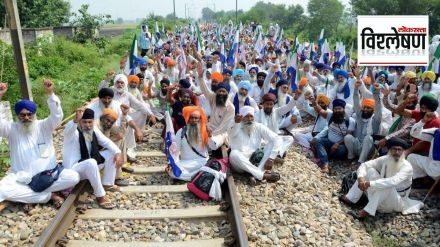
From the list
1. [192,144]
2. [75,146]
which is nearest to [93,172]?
[75,146]

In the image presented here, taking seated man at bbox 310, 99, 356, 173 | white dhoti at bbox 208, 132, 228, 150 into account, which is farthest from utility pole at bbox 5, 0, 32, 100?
seated man at bbox 310, 99, 356, 173

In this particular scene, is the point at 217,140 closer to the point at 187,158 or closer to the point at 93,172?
the point at 187,158

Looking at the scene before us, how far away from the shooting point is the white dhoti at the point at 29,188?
5.12 m

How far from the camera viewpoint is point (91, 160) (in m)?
5.47

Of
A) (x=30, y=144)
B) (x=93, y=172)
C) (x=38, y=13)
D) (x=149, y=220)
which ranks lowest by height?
(x=149, y=220)

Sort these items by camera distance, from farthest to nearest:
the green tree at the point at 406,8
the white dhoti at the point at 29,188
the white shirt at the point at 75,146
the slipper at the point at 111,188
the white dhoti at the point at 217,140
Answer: the green tree at the point at 406,8
the white dhoti at the point at 217,140
the slipper at the point at 111,188
the white shirt at the point at 75,146
the white dhoti at the point at 29,188

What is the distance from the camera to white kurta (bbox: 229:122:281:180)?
6157mm

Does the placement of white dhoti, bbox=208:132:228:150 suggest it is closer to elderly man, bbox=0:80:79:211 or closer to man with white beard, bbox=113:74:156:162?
man with white beard, bbox=113:74:156:162

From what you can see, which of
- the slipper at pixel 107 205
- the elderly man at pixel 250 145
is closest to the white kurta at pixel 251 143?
the elderly man at pixel 250 145

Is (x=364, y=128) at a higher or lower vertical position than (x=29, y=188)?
lower

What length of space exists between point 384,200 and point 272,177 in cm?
155

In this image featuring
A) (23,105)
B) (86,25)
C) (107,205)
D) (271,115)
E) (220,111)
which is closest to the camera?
(23,105)

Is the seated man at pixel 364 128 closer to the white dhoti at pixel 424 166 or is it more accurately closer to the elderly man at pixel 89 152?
the white dhoti at pixel 424 166

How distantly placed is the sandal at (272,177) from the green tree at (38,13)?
25622 millimetres
